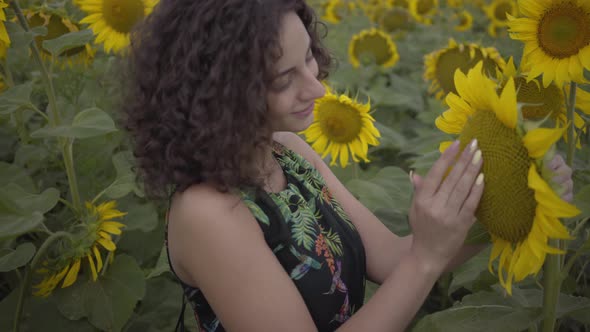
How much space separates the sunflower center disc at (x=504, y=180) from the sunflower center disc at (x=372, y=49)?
6.91 feet

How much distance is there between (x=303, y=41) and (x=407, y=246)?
48 cm

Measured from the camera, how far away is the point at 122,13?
1.84 meters

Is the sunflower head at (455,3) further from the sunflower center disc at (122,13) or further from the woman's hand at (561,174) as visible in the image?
the woman's hand at (561,174)

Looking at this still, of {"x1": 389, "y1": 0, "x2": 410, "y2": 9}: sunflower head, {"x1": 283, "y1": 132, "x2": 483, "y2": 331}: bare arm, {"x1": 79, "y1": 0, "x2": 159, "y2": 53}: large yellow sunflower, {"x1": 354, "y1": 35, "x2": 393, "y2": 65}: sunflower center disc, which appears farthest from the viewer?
{"x1": 389, "y1": 0, "x2": 410, "y2": 9}: sunflower head

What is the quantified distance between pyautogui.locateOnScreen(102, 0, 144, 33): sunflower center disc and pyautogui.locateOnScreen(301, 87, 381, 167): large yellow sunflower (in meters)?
0.69

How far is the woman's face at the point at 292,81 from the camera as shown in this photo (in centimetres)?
89

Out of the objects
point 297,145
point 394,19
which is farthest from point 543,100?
point 394,19

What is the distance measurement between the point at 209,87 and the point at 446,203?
41cm

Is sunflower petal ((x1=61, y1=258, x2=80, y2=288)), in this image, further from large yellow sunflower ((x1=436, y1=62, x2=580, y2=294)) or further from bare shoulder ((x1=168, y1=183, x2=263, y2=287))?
large yellow sunflower ((x1=436, y1=62, x2=580, y2=294))

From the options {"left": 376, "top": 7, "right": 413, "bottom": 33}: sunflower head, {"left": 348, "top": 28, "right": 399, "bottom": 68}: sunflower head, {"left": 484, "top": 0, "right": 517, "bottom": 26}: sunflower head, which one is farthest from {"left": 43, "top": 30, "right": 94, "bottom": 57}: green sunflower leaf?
{"left": 484, "top": 0, "right": 517, "bottom": 26}: sunflower head

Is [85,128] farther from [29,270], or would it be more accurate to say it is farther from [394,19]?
[394,19]

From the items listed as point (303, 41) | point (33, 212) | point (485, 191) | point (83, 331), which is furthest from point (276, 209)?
point (83, 331)

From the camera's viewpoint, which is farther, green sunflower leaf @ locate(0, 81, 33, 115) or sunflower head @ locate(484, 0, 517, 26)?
sunflower head @ locate(484, 0, 517, 26)

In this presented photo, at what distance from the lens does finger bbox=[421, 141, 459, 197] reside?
689 mm
